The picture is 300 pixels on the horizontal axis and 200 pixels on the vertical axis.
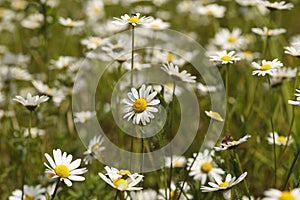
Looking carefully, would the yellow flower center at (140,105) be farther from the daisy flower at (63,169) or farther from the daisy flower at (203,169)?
the daisy flower at (203,169)

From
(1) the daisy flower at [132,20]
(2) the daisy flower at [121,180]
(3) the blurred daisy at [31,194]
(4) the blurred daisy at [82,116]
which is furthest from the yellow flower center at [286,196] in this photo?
(4) the blurred daisy at [82,116]

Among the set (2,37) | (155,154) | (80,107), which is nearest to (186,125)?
(80,107)

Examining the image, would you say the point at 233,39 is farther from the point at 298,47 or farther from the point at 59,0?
the point at 59,0

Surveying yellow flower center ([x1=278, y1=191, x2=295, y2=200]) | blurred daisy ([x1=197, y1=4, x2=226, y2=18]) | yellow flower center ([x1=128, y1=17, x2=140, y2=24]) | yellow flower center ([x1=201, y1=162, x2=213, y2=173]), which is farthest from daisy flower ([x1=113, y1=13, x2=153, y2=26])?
blurred daisy ([x1=197, y1=4, x2=226, y2=18])

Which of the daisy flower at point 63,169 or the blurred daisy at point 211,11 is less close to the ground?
the blurred daisy at point 211,11

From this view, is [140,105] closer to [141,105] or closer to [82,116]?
[141,105]
